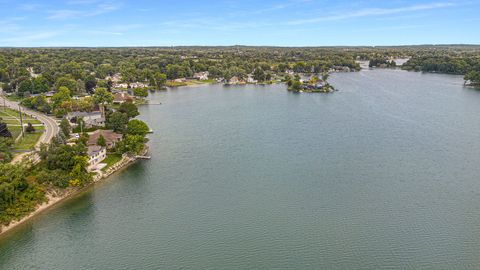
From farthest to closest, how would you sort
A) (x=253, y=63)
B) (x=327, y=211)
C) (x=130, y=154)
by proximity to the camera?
(x=253, y=63)
(x=130, y=154)
(x=327, y=211)

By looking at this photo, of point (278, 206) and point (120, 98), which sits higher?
point (120, 98)

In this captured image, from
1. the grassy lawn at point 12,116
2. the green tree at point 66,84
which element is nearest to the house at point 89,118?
the grassy lawn at point 12,116

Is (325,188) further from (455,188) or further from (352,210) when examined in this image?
(455,188)

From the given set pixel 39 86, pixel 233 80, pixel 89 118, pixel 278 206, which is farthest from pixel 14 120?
pixel 233 80

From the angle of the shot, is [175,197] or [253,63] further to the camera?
[253,63]

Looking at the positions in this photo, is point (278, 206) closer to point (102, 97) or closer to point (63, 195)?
point (63, 195)

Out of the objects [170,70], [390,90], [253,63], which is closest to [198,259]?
[390,90]

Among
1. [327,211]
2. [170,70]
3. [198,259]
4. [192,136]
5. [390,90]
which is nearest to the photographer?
[198,259]

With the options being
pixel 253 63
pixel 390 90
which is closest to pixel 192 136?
pixel 390 90
